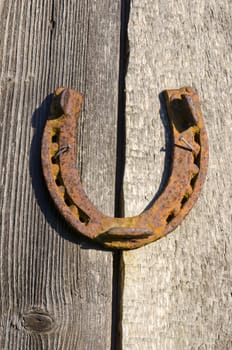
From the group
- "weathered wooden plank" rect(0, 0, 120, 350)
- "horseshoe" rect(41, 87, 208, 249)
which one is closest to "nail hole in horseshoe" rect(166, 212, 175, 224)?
"horseshoe" rect(41, 87, 208, 249)

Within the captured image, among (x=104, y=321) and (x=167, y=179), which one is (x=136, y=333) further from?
(x=167, y=179)

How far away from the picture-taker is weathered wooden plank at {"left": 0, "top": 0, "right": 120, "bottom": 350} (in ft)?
3.76

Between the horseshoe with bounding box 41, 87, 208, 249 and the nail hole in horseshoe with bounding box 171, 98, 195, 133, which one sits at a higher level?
the nail hole in horseshoe with bounding box 171, 98, 195, 133

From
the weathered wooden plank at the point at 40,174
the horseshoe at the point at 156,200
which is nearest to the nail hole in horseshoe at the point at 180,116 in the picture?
the horseshoe at the point at 156,200

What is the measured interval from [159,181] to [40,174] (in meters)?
0.25

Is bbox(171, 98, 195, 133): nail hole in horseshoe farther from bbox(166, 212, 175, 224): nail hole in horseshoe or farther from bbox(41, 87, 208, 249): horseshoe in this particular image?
bbox(166, 212, 175, 224): nail hole in horseshoe

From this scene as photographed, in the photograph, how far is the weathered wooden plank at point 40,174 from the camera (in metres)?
1.15

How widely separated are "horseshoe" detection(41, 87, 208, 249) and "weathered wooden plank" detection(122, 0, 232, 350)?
36 mm

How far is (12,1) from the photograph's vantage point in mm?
1299

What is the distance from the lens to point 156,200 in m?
1.20

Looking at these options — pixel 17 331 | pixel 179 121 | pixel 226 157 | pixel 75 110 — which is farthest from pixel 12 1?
pixel 17 331

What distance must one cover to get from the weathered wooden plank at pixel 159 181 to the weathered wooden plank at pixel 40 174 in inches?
1.9

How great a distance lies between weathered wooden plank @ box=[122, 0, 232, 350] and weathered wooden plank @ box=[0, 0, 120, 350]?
0.05m

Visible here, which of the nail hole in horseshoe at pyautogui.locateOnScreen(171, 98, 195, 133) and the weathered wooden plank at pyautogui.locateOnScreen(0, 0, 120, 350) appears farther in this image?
the nail hole in horseshoe at pyautogui.locateOnScreen(171, 98, 195, 133)
